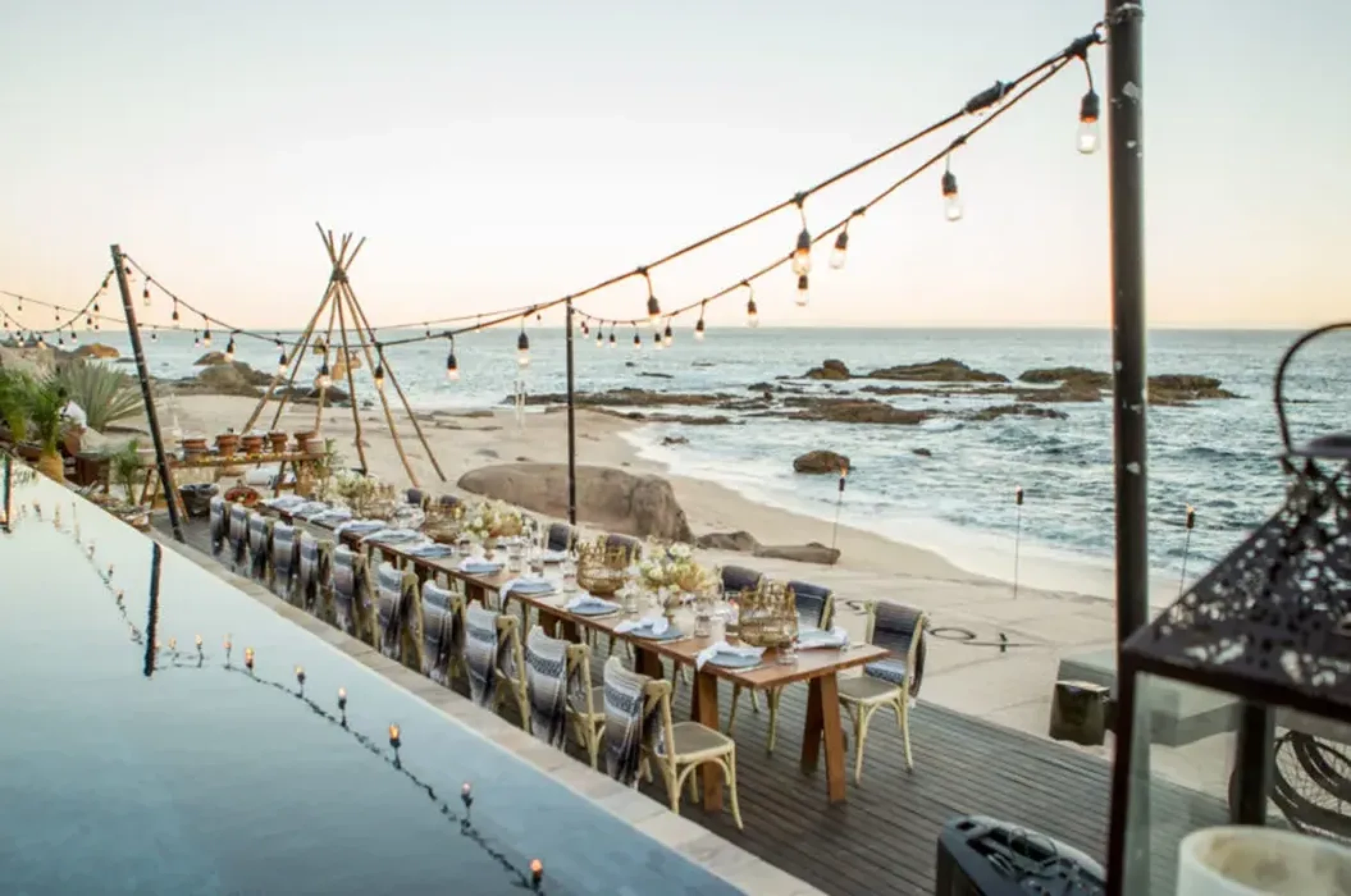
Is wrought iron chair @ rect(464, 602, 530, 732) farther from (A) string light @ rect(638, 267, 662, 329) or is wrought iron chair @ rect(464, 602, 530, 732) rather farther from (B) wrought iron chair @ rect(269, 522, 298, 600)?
(B) wrought iron chair @ rect(269, 522, 298, 600)

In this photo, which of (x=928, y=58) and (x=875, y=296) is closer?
(x=928, y=58)

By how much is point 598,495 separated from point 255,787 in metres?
17.5

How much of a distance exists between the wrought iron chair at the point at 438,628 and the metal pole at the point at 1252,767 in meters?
6.06

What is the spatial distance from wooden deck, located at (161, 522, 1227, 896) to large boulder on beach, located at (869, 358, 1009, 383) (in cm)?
7696

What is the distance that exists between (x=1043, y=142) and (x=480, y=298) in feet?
122

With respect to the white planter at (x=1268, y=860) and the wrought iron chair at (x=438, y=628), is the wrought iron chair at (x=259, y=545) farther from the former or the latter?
the white planter at (x=1268, y=860)

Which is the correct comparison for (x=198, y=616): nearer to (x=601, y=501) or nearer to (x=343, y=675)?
(x=343, y=675)

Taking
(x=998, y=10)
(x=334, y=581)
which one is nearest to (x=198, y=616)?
(x=334, y=581)

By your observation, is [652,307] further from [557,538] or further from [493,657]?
[493,657]

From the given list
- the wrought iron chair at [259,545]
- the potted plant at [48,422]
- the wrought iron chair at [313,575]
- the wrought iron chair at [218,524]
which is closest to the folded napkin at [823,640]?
the wrought iron chair at [313,575]

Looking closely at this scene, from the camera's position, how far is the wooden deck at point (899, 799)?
17.5ft

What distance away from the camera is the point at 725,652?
6.30m

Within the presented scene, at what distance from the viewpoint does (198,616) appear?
6.70 metres

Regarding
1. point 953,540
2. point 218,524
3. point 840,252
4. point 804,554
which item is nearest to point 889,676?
point 840,252
